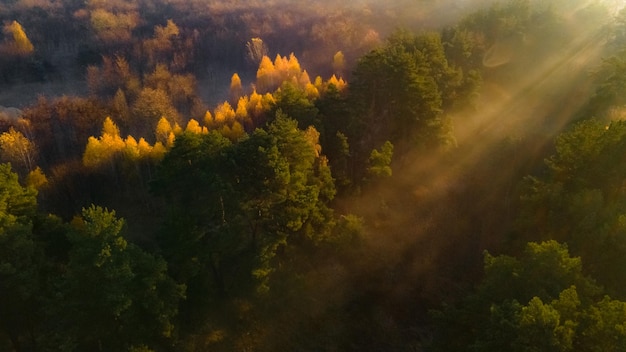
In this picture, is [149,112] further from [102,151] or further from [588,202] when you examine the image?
[588,202]

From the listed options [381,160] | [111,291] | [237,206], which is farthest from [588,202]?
[111,291]

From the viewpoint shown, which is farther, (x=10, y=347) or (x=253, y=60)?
(x=253, y=60)

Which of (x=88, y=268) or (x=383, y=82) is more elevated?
(x=383, y=82)

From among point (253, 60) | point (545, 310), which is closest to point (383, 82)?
point (545, 310)

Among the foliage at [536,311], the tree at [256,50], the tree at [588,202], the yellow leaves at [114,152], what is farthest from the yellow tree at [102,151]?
the tree at [256,50]

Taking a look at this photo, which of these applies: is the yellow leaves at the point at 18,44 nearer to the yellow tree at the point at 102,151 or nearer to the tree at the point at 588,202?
the yellow tree at the point at 102,151

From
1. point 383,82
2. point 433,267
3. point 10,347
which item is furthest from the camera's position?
point 383,82

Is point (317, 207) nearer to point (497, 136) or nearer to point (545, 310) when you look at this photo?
point (545, 310)
